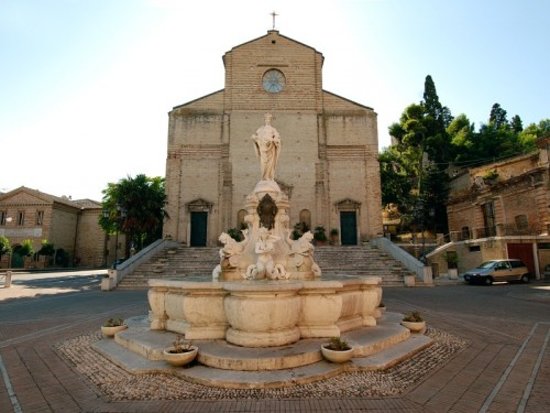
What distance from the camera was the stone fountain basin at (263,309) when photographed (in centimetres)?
507

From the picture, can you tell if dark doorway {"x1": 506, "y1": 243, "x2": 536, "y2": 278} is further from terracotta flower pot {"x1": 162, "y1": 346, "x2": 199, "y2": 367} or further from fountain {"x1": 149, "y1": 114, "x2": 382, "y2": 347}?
terracotta flower pot {"x1": 162, "y1": 346, "x2": 199, "y2": 367}

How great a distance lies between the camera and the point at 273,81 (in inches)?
1203

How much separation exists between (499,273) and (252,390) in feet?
66.1

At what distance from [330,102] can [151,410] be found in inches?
1168

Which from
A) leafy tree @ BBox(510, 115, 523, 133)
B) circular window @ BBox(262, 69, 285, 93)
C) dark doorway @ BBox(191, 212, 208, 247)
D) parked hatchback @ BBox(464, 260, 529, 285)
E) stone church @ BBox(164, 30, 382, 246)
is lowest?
parked hatchback @ BBox(464, 260, 529, 285)

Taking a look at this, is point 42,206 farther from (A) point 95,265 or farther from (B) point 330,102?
(B) point 330,102

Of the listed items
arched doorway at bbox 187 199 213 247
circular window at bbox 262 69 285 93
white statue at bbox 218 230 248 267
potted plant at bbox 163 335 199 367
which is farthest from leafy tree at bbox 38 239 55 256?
potted plant at bbox 163 335 199 367

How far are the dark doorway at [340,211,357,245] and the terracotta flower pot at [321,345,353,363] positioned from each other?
2381 centimetres

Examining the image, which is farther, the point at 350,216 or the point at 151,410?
the point at 350,216

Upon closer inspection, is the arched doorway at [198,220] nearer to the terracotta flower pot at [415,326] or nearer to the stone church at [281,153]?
the stone church at [281,153]

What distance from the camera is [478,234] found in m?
26.2

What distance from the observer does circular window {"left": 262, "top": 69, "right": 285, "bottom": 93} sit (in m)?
30.4

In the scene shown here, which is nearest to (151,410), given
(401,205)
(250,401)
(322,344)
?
(250,401)

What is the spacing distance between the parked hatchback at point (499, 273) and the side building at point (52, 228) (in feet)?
136
